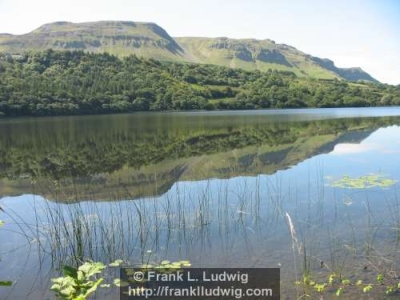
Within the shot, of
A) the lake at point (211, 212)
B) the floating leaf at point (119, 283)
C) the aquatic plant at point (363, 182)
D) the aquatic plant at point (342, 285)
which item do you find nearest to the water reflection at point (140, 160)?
the lake at point (211, 212)

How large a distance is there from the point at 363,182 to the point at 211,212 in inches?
390

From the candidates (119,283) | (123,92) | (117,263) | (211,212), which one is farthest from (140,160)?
(123,92)

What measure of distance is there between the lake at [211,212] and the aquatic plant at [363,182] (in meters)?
0.06

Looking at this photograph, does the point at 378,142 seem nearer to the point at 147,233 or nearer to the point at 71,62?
the point at 147,233

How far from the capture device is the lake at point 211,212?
12.0 metres

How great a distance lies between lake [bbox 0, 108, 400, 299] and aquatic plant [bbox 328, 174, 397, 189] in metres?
0.06

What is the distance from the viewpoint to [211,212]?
17078 mm

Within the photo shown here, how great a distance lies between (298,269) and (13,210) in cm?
1438

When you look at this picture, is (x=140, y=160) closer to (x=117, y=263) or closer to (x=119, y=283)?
(x=117, y=263)

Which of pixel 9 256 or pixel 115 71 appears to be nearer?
pixel 9 256

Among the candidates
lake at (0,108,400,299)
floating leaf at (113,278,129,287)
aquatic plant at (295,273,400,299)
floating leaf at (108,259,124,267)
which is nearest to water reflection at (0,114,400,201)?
lake at (0,108,400,299)

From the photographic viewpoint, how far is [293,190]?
21.0 m

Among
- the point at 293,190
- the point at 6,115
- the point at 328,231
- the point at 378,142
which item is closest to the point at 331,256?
the point at 328,231

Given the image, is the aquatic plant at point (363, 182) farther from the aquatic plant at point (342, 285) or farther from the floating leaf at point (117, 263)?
the floating leaf at point (117, 263)
